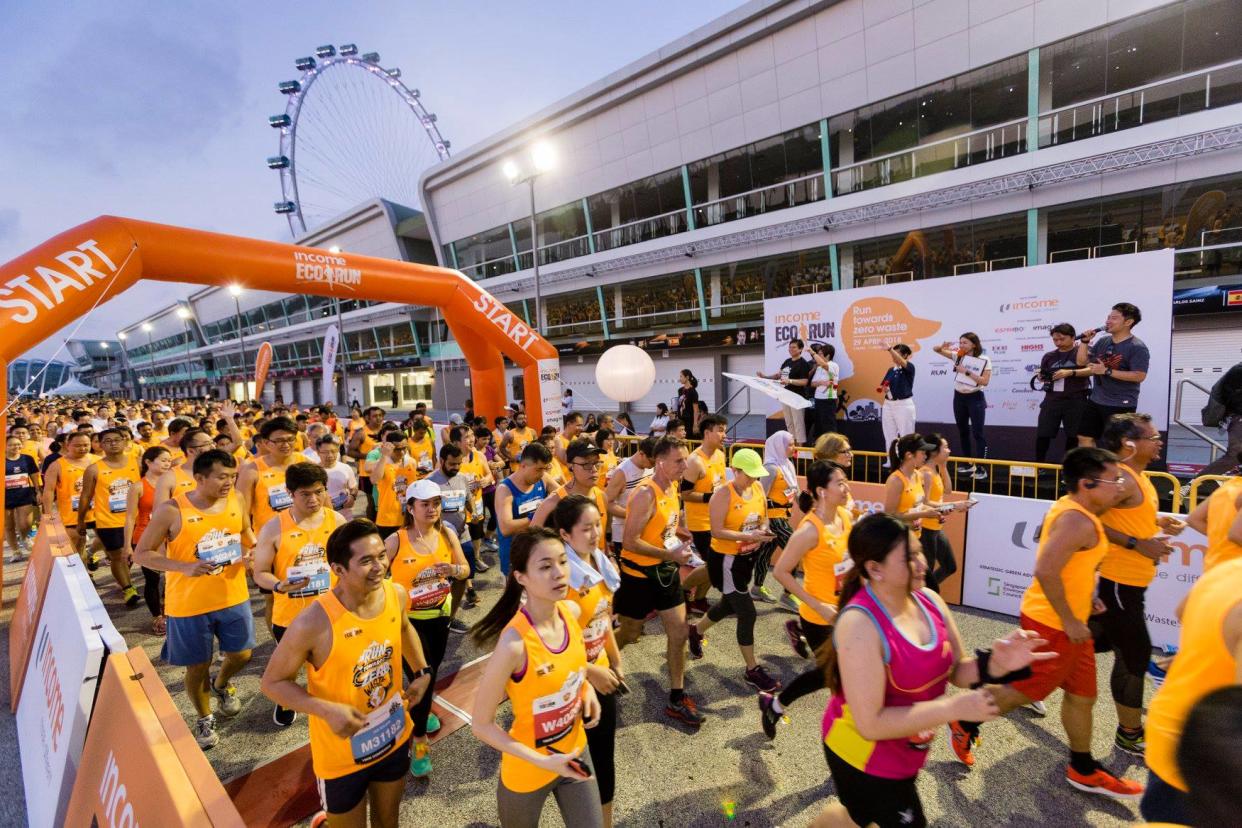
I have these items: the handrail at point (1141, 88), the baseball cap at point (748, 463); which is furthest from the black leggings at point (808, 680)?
the handrail at point (1141, 88)

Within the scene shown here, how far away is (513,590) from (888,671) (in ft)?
6.28

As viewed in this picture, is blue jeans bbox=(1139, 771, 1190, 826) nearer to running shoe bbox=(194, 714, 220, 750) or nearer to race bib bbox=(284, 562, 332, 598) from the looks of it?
race bib bbox=(284, 562, 332, 598)

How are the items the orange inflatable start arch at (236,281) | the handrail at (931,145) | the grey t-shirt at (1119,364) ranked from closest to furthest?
the orange inflatable start arch at (236,281)
the grey t-shirt at (1119,364)
the handrail at (931,145)

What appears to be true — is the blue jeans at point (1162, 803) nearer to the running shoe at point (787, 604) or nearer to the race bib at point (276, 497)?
the running shoe at point (787, 604)

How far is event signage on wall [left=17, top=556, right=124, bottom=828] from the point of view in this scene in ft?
9.85

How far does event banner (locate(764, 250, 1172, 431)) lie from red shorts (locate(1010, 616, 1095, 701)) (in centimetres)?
606

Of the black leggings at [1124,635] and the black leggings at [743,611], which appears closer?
the black leggings at [1124,635]

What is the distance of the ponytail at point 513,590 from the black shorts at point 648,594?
4.98 ft

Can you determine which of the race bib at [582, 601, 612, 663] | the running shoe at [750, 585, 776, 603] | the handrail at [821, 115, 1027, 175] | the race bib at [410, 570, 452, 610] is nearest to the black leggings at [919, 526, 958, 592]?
the running shoe at [750, 585, 776, 603]

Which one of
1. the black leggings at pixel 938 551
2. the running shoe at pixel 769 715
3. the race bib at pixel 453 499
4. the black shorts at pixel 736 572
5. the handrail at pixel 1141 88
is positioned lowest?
the running shoe at pixel 769 715

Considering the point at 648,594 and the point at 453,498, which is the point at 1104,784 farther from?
the point at 453,498

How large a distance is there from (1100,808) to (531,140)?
91.8ft

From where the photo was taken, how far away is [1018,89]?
14.9 meters

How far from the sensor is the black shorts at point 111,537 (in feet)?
21.7
